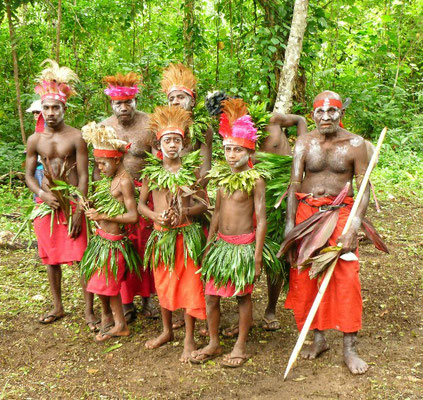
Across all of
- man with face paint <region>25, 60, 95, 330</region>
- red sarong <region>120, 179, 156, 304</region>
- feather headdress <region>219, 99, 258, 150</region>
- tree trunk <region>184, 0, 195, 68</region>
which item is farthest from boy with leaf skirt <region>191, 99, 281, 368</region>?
tree trunk <region>184, 0, 195, 68</region>

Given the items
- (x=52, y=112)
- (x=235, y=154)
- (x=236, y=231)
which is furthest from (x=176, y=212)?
(x=52, y=112)

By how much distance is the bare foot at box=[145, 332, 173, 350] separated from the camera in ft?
12.2

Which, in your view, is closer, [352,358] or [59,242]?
[352,358]

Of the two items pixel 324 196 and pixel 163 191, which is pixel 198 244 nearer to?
pixel 163 191

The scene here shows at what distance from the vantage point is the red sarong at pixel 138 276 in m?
4.02

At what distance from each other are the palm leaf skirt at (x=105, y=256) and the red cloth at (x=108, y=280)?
2 cm

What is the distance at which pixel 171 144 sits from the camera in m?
3.43

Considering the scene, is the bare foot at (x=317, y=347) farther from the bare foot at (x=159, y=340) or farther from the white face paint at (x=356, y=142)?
the white face paint at (x=356, y=142)

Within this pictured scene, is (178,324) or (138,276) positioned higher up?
(138,276)

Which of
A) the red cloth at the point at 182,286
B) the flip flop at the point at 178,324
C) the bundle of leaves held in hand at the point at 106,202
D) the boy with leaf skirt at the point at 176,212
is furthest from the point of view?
the flip flop at the point at 178,324

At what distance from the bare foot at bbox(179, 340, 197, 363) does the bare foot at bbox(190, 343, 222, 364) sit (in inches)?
1.7

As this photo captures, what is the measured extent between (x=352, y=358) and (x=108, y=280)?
6.27 feet

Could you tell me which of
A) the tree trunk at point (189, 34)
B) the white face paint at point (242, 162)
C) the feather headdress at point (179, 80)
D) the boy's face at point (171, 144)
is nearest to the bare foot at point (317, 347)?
the white face paint at point (242, 162)

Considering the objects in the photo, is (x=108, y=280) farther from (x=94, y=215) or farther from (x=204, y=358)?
(x=204, y=358)
